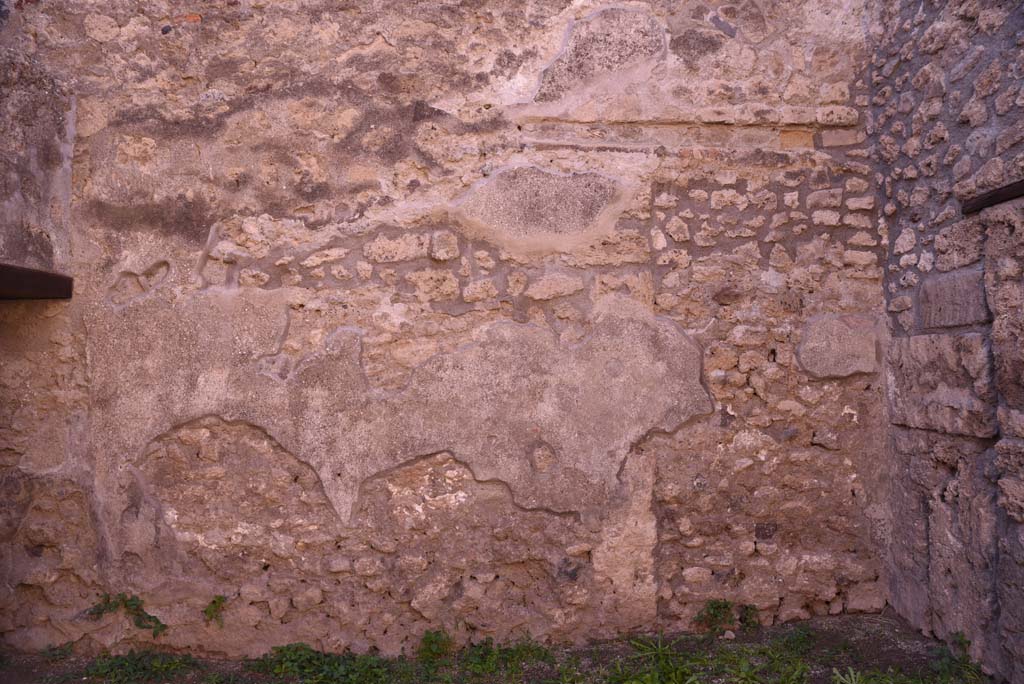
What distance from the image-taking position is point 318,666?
111 inches

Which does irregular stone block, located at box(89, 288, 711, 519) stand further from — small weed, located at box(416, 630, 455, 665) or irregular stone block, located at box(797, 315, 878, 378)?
small weed, located at box(416, 630, 455, 665)

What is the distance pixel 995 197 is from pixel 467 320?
1987 mm

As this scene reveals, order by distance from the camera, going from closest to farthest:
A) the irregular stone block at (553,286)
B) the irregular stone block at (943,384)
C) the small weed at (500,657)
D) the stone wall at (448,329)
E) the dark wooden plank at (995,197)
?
the dark wooden plank at (995,197), the irregular stone block at (943,384), the small weed at (500,657), the stone wall at (448,329), the irregular stone block at (553,286)

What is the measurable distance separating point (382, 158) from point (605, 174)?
0.97 meters

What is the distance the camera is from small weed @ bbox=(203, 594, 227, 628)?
288 cm

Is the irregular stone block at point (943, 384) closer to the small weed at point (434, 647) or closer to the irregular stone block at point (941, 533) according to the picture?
the irregular stone block at point (941, 533)

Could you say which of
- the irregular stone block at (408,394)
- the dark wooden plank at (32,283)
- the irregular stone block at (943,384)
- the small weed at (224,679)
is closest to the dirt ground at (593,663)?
the small weed at (224,679)

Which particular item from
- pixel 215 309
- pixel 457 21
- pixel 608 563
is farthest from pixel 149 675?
pixel 457 21

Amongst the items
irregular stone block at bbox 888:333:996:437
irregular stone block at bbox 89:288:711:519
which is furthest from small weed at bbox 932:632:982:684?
irregular stone block at bbox 89:288:711:519

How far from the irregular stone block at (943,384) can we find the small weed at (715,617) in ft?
3.57

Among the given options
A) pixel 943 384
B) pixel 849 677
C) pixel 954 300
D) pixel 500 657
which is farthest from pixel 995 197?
pixel 500 657

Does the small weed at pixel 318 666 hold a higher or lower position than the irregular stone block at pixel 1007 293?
lower

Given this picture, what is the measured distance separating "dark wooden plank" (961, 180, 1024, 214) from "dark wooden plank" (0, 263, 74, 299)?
3.52 m

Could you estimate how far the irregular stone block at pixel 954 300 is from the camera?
250 cm
